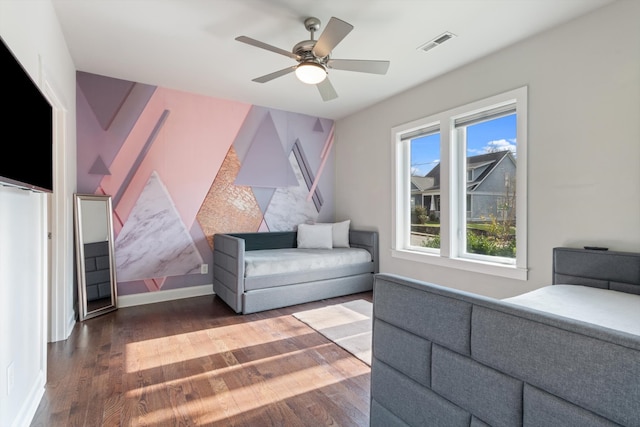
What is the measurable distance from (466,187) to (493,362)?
108 inches

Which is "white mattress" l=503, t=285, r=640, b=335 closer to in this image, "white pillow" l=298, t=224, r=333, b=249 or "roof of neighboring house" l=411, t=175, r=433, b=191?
"roof of neighboring house" l=411, t=175, r=433, b=191

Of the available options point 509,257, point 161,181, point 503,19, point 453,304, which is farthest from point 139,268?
point 503,19

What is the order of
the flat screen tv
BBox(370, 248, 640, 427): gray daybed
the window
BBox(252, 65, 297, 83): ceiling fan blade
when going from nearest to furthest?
BBox(370, 248, 640, 427): gray daybed, the flat screen tv, BBox(252, 65, 297, 83): ceiling fan blade, the window

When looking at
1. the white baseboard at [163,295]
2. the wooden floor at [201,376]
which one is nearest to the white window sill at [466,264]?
the wooden floor at [201,376]

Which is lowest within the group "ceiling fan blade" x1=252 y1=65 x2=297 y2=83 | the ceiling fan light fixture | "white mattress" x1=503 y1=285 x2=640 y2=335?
"white mattress" x1=503 y1=285 x2=640 y2=335

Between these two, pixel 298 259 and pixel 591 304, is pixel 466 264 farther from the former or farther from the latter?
pixel 298 259

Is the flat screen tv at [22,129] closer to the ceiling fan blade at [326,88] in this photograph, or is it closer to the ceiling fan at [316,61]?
the ceiling fan at [316,61]

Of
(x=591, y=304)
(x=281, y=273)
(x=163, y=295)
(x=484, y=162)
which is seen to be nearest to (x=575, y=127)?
(x=484, y=162)

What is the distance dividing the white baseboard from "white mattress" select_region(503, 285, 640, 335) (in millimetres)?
3586

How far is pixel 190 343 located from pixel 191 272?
5.16 feet

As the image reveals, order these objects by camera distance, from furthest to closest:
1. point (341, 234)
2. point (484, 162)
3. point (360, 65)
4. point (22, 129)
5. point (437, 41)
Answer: point (341, 234) < point (484, 162) < point (437, 41) < point (360, 65) < point (22, 129)

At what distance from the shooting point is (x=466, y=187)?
341 centimetres

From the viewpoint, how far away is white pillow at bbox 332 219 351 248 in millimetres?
4684

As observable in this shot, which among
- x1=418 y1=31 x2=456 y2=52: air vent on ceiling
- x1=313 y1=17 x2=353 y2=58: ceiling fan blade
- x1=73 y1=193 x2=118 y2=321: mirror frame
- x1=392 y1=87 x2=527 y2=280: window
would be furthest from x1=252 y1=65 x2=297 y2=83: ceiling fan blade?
x1=73 y1=193 x2=118 y2=321: mirror frame
